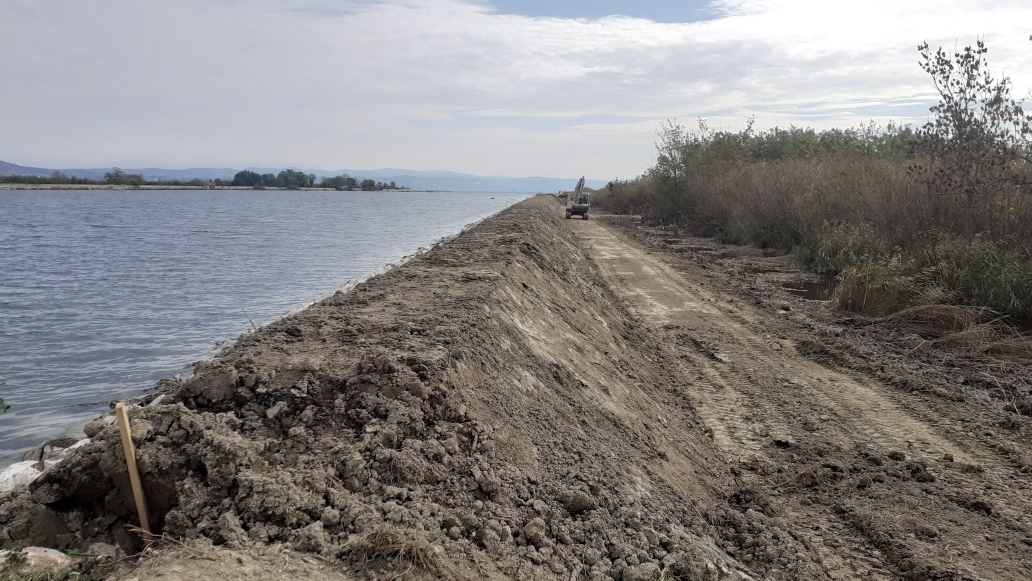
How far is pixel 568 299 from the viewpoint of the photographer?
10805 mm

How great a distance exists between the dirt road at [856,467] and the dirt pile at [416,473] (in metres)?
0.44

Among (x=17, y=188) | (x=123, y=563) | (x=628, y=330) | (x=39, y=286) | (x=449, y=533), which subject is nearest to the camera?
(x=123, y=563)

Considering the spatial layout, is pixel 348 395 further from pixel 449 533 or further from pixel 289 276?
pixel 289 276

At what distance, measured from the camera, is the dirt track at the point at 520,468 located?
3.37m

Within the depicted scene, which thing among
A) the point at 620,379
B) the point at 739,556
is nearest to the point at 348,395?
the point at 739,556

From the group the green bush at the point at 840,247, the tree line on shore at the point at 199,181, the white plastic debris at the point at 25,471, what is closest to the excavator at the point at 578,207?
the green bush at the point at 840,247

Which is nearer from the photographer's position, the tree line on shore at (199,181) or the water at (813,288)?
the water at (813,288)

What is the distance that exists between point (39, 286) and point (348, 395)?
663 inches

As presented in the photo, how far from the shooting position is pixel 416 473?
3.80 metres

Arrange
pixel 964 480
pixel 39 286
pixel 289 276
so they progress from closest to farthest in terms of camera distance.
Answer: pixel 964 480 < pixel 39 286 < pixel 289 276

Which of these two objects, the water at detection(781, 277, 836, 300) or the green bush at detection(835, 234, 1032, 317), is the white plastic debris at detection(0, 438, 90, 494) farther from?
the water at detection(781, 277, 836, 300)

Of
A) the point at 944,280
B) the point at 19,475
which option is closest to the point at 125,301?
the point at 19,475

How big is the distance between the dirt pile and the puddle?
994 cm

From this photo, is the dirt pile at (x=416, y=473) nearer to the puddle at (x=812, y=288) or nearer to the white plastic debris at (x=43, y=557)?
the white plastic debris at (x=43, y=557)
